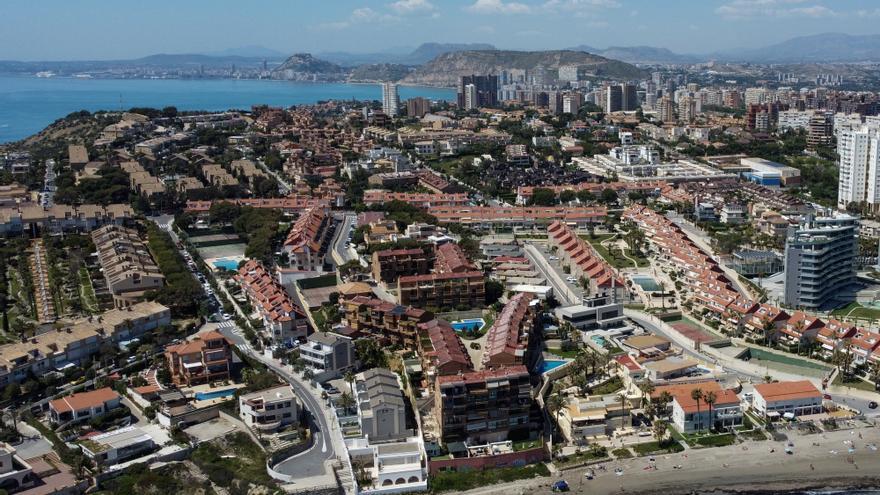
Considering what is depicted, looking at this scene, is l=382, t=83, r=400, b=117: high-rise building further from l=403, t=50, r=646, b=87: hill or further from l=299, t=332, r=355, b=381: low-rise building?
l=403, t=50, r=646, b=87: hill

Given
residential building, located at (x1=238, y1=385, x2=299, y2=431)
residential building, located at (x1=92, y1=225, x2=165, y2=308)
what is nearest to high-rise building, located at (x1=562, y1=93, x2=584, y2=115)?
residential building, located at (x1=92, y1=225, x2=165, y2=308)

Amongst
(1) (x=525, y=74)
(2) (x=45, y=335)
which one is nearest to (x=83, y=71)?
(1) (x=525, y=74)

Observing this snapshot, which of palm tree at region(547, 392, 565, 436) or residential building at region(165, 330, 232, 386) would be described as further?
residential building at region(165, 330, 232, 386)

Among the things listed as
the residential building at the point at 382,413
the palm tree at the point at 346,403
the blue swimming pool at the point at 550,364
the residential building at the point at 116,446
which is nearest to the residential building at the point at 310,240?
the blue swimming pool at the point at 550,364

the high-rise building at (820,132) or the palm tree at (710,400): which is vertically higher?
the high-rise building at (820,132)

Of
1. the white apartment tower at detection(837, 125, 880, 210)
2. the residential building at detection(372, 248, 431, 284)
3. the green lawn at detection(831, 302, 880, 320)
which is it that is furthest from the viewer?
the white apartment tower at detection(837, 125, 880, 210)

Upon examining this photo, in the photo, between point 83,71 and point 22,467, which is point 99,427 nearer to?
point 22,467

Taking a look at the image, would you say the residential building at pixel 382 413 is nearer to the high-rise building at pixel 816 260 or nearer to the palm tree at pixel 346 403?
the palm tree at pixel 346 403
